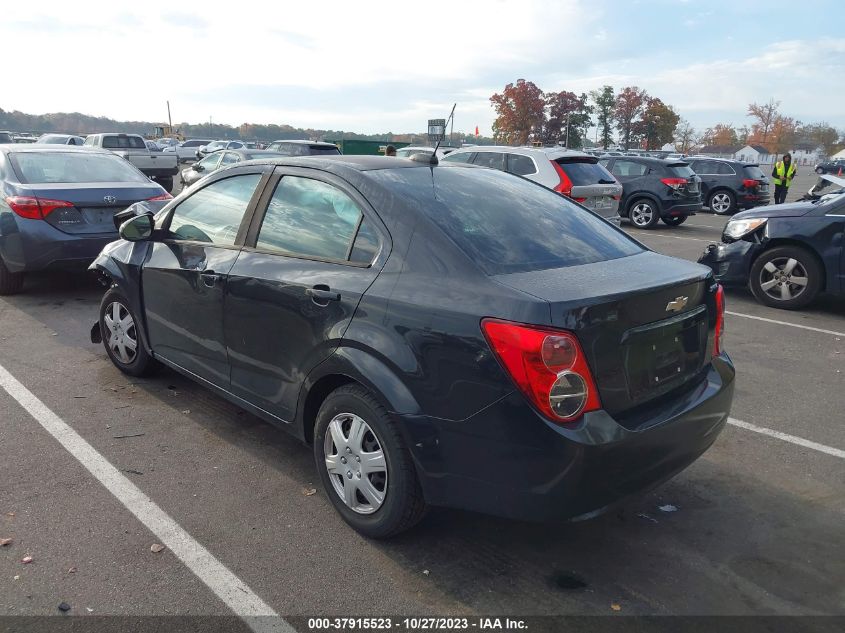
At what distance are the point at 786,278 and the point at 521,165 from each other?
508 cm

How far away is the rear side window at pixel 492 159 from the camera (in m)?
12.1

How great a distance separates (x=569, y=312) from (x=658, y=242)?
1174 centimetres

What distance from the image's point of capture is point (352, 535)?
314 centimetres

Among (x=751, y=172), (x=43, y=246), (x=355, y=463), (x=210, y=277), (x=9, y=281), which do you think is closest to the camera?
(x=355, y=463)

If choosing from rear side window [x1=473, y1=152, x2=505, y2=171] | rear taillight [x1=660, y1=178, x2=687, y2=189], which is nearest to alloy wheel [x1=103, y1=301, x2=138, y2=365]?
rear side window [x1=473, y1=152, x2=505, y2=171]

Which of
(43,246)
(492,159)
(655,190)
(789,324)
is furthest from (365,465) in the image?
(655,190)

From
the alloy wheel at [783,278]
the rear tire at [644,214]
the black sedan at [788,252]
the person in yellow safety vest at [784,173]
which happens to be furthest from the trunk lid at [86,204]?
the person in yellow safety vest at [784,173]

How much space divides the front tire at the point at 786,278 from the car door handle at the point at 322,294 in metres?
6.55

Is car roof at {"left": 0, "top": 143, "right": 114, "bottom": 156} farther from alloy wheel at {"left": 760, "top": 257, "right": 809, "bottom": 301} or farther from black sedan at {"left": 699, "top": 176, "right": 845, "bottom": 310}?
alloy wheel at {"left": 760, "top": 257, "right": 809, "bottom": 301}

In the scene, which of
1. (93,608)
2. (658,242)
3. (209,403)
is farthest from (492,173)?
(658,242)

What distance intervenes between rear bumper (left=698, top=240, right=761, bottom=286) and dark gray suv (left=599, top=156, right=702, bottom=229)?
25.4ft

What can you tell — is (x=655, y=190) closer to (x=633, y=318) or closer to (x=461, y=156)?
(x=461, y=156)

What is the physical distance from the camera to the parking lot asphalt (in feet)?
8.89

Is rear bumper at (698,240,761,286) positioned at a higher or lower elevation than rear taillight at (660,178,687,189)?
lower
